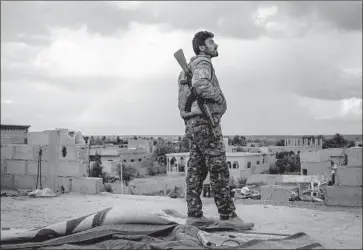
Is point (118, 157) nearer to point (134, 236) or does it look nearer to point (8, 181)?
point (8, 181)

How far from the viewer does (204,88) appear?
4512 mm

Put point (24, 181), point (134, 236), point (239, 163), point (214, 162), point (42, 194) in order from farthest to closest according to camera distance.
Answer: point (239, 163) → point (24, 181) → point (42, 194) → point (214, 162) → point (134, 236)

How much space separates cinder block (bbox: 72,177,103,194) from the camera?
26.7 ft

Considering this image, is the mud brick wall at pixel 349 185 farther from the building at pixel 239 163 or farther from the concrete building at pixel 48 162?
the building at pixel 239 163

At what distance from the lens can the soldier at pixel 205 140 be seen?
457 centimetres

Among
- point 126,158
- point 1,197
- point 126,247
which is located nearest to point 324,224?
point 126,247

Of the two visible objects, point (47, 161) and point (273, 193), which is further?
point (273, 193)

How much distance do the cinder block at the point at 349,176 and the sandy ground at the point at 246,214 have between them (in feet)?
1.54

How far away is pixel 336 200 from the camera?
6.46 meters

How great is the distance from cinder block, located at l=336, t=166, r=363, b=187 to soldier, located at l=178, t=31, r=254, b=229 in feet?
8.08

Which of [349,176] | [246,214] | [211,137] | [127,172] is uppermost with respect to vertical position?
[211,137]

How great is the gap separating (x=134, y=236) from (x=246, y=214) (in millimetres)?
1976

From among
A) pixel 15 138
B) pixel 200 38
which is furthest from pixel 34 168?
pixel 200 38

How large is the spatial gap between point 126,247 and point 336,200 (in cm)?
381
